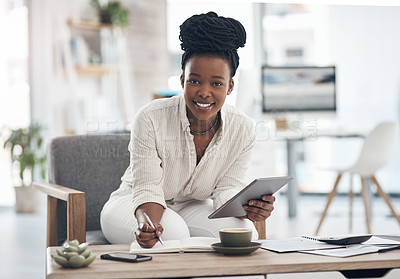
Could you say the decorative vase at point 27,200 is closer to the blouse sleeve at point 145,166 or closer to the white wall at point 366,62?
the white wall at point 366,62

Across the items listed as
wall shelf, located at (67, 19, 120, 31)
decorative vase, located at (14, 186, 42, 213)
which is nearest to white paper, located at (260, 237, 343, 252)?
decorative vase, located at (14, 186, 42, 213)

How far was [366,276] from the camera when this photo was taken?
1462mm

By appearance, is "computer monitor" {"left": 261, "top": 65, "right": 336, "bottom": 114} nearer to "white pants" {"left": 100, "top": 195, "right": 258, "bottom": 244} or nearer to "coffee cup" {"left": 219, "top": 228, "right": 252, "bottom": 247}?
"white pants" {"left": 100, "top": 195, "right": 258, "bottom": 244}

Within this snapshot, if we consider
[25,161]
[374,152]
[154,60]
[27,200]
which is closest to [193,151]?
[374,152]

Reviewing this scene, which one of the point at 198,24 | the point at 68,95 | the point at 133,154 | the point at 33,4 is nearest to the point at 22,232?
the point at 68,95

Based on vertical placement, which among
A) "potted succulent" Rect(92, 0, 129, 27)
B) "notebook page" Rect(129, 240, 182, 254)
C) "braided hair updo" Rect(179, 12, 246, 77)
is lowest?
"notebook page" Rect(129, 240, 182, 254)

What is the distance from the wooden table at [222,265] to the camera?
127 centimetres

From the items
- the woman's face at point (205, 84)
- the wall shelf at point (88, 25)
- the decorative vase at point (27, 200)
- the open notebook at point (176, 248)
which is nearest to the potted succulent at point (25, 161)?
the decorative vase at point (27, 200)

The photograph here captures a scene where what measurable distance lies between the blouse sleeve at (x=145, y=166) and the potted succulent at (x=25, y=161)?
3608 mm

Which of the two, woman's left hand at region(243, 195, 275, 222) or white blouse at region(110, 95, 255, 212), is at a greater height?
white blouse at region(110, 95, 255, 212)

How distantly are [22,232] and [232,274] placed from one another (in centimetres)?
344

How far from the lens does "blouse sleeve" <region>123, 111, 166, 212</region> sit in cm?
182

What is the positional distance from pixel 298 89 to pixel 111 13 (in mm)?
2179

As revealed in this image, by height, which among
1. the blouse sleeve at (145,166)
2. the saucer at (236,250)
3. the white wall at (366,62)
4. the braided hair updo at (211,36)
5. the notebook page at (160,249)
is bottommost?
the notebook page at (160,249)
